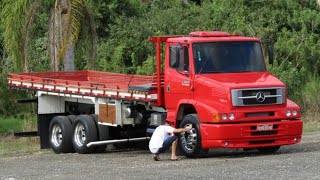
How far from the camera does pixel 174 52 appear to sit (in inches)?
764

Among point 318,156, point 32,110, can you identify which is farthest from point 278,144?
point 32,110

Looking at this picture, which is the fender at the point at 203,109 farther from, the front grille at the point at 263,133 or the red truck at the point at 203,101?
the front grille at the point at 263,133

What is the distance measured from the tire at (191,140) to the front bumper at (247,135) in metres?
0.21

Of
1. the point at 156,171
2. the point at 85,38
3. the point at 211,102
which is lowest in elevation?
the point at 156,171

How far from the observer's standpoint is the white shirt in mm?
19078

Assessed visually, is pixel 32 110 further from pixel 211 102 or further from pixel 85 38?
pixel 211 102

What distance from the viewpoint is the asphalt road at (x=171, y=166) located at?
1555cm

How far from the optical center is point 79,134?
890 inches

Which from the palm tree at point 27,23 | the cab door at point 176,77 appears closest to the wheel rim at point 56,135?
the palm tree at point 27,23

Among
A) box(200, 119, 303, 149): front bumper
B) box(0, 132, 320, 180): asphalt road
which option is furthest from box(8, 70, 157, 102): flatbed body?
box(200, 119, 303, 149): front bumper

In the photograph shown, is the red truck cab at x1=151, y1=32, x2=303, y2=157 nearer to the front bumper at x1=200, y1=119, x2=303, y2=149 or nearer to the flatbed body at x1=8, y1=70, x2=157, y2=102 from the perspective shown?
the front bumper at x1=200, y1=119, x2=303, y2=149

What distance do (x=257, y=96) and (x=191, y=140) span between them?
1696 millimetres

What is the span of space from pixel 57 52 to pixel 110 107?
22.7ft

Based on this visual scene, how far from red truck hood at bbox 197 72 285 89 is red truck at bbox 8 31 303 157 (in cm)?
2
